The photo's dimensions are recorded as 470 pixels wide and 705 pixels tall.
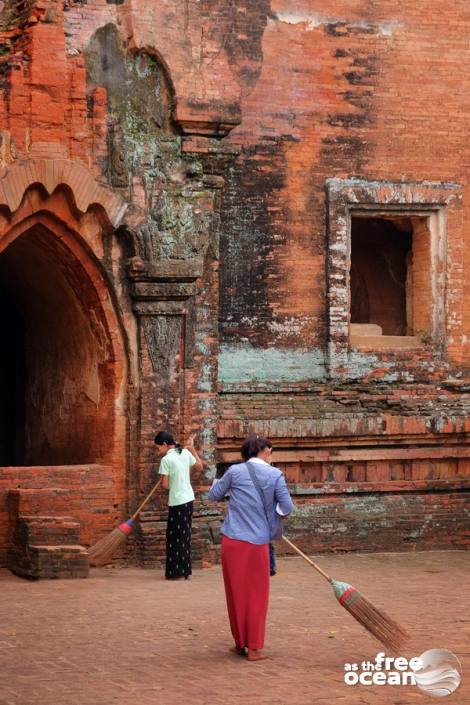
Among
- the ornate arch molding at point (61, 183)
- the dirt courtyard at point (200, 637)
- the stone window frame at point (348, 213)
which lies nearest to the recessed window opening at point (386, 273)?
the stone window frame at point (348, 213)

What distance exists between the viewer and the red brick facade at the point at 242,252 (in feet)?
48.0

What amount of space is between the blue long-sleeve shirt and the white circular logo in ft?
4.61

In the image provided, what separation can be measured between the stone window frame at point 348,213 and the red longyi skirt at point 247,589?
257 inches

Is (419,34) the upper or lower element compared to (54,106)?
upper

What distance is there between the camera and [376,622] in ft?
32.8

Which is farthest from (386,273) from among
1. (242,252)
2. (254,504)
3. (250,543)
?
(250,543)

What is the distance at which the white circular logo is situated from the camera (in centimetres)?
907

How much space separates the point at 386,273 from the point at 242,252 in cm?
251

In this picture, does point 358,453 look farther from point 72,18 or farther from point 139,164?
point 72,18

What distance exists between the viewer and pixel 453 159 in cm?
1705

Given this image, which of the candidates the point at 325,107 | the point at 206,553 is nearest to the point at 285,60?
the point at 325,107

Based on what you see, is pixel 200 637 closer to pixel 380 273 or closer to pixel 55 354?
pixel 55 354

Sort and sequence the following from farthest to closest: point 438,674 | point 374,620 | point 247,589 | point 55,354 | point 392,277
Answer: point 392,277 → point 55,354 → point 247,589 → point 374,620 → point 438,674

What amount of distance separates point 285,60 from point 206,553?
5.53 metres
